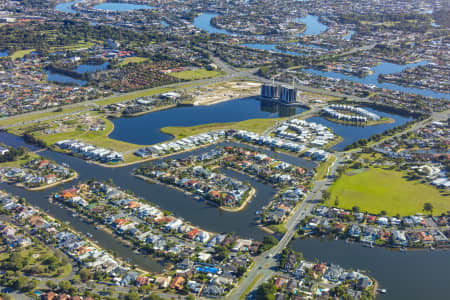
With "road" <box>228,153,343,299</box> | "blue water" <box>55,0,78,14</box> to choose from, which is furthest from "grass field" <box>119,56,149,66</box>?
"blue water" <box>55,0,78,14</box>

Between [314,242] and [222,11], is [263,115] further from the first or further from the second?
[222,11]

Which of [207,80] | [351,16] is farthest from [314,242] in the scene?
[351,16]

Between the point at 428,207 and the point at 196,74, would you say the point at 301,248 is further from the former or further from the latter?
the point at 196,74

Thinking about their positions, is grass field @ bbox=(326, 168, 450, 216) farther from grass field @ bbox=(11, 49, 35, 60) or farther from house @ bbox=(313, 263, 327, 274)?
grass field @ bbox=(11, 49, 35, 60)

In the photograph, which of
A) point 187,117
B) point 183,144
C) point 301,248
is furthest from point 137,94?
point 301,248

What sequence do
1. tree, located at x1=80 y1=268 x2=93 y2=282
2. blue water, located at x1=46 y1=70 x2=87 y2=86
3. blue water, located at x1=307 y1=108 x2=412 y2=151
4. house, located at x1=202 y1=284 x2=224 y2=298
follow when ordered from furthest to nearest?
1. blue water, located at x1=46 y1=70 x2=87 y2=86
2. blue water, located at x1=307 y1=108 x2=412 y2=151
3. tree, located at x1=80 y1=268 x2=93 y2=282
4. house, located at x1=202 y1=284 x2=224 y2=298
